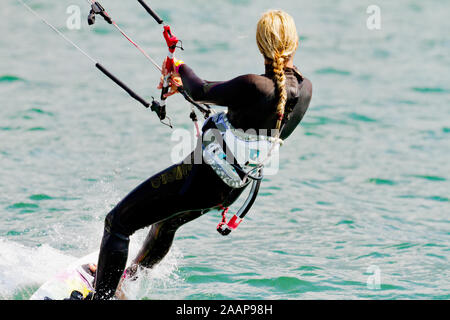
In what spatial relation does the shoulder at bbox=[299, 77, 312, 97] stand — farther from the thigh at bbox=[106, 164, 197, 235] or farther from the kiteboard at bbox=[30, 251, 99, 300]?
the kiteboard at bbox=[30, 251, 99, 300]

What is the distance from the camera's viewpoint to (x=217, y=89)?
4.57m

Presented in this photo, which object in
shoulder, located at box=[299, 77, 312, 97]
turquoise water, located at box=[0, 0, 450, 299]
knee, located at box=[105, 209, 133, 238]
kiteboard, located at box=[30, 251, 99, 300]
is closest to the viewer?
shoulder, located at box=[299, 77, 312, 97]

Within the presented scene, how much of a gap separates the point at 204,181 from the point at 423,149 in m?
→ 6.45

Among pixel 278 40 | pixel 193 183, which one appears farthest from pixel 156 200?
pixel 278 40

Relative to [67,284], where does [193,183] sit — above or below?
above

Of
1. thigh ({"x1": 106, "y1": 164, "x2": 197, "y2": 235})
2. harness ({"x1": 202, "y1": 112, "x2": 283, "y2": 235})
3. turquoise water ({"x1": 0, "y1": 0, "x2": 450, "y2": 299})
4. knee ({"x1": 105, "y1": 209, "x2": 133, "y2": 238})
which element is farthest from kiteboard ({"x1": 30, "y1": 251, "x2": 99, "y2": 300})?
harness ({"x1": 202, "y1": 112, "x2": 283, "y2": 235})

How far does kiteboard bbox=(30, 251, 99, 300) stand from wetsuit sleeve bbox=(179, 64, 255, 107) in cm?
183

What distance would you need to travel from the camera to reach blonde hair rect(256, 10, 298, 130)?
4465 millimetres

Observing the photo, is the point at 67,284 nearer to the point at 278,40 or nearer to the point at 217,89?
the point at 217,89

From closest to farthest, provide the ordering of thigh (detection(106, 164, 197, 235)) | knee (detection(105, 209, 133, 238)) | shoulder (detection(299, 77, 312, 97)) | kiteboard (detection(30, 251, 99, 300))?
1. shoulder (detection(299, 77, 312, 97))
2. thigh (detection(106, 164, 197, 235))
3. knee (detection(105, 209, 133, 238))
4. kiteboard (detection(30, 251, 99, 300))

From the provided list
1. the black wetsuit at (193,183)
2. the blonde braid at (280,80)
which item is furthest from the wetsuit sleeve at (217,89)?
the blonde braid at (280,80)

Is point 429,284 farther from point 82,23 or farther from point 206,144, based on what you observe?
point 82,23

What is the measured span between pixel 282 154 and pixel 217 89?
19.0ft

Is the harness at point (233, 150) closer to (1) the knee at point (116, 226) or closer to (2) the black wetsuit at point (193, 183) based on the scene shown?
(2) the black wetsuit at point (193, 183)
